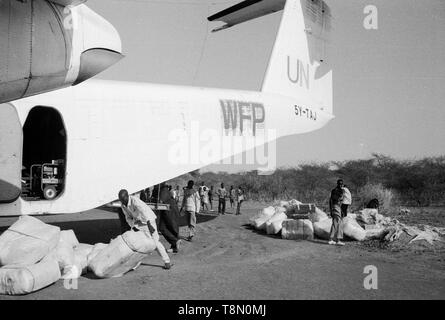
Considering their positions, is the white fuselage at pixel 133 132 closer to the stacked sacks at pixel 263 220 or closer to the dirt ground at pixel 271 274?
the dirt ground at pixel 271 274

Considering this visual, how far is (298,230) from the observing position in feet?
30.6

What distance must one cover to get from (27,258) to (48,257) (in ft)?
1.06

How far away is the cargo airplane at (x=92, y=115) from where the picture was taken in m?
4.60

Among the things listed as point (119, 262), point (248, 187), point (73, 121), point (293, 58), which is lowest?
point (248, 187)

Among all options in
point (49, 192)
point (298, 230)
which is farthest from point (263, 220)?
point (49, 192)

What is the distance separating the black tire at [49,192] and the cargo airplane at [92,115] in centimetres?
2

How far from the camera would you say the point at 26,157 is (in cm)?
908

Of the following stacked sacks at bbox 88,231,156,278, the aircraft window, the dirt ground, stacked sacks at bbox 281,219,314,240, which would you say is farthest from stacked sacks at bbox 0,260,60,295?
stacked sacks at bbox 281,219,314,240

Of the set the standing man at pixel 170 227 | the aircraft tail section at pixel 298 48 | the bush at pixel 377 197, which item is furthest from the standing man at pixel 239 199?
the standing man at pixel 170 227

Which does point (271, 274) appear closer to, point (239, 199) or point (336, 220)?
point (336, 220)
